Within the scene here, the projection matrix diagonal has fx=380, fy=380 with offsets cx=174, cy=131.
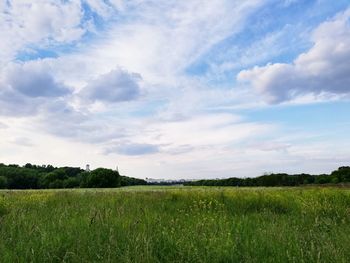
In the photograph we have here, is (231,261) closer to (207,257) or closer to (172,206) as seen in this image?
(207,257)

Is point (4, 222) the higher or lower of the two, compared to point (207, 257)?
higher

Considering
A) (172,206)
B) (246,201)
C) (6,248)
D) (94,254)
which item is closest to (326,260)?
(94,254)

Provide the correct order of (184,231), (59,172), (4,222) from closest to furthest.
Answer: (184,231)
(4,222)
(59,172)

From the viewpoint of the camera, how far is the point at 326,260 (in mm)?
4395

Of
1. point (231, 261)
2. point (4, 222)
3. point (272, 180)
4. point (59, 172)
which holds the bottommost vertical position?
point (231, 261)

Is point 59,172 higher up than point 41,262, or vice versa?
point 59,172

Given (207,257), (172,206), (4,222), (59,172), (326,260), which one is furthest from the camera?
(59,172)

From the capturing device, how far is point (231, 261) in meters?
4.72

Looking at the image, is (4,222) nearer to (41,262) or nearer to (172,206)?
(41,262)

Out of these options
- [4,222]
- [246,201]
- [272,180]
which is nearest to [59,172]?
[272,180]

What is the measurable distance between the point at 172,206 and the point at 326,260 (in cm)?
722

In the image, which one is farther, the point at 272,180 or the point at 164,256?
the point at 272,180

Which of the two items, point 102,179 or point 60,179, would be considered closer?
point 102,179

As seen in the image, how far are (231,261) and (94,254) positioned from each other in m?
1.72
